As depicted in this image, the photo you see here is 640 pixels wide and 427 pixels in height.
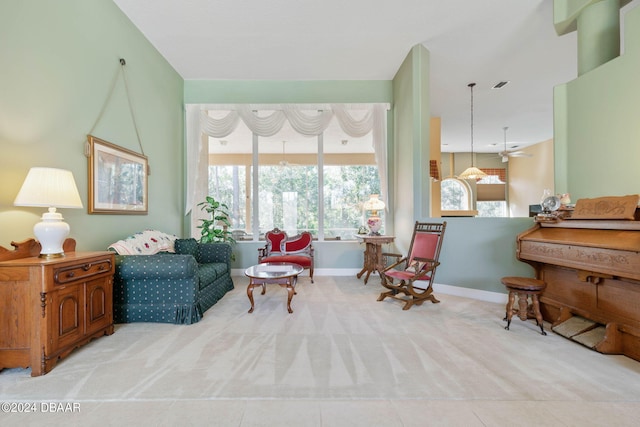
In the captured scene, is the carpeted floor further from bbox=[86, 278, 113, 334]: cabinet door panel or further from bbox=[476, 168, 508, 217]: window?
bbox=[476, 168, 508, 217]: window

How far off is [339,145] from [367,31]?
2.11 meters

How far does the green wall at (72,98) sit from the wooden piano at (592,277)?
4.95 metres

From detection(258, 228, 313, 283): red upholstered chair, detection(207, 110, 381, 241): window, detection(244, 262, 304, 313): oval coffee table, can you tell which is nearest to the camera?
detection(244, 262, 304, 313): oval coffee table

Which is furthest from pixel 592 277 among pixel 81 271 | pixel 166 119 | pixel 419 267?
pixel 166 119

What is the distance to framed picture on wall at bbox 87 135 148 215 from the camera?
10.1 feet

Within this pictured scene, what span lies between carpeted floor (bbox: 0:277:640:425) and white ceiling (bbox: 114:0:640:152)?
13.0 ft

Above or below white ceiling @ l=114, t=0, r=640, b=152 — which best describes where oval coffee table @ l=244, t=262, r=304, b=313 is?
below

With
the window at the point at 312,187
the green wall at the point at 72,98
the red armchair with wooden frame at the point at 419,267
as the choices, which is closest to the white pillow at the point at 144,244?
the green wall at the point at 72,98

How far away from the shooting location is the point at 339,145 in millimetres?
5594

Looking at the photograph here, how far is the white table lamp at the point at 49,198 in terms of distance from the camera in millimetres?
2080

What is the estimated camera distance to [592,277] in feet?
8.14

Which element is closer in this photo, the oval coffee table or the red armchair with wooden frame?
the oval coffee table

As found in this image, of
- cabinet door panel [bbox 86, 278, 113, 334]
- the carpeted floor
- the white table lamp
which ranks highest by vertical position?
the white table lamp

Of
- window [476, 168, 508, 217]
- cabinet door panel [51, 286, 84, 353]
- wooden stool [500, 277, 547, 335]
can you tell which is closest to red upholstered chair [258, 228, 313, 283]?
cabinet door panel [51, 286, 84, 353]
